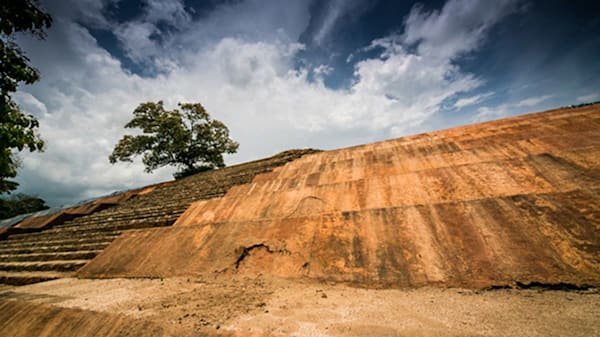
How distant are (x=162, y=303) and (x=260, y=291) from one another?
90 centimetres

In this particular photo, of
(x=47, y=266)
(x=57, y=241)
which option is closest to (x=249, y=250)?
(x=47, y=266)

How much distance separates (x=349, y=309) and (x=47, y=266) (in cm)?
594

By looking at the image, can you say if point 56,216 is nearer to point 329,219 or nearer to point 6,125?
point 6,125

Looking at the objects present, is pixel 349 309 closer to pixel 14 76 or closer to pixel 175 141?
pixel 14 76

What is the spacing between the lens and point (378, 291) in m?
2.16

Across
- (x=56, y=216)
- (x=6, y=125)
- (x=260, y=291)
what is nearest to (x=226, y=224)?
(x=260, y=291)

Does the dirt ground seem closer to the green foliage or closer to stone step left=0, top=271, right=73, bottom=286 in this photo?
stone step left=0, top=271, right=73, bottom=286

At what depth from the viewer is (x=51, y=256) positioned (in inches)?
194

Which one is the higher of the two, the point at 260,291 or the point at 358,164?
the point at 358,164

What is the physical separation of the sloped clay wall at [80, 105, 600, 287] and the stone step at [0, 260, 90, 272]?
2.03 ft

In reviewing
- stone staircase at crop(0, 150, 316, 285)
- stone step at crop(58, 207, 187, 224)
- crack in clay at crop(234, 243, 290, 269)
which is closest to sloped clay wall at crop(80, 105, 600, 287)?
crack in clay at crop(234, 243, 290, 269)

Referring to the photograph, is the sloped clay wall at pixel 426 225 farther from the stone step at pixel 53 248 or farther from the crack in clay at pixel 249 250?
the stone step at pixel 53 248

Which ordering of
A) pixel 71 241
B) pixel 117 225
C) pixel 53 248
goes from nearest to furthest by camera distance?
pixel 53 248 < pixel 71 241 < pixel 117 225

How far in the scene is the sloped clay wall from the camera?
6.99ft
